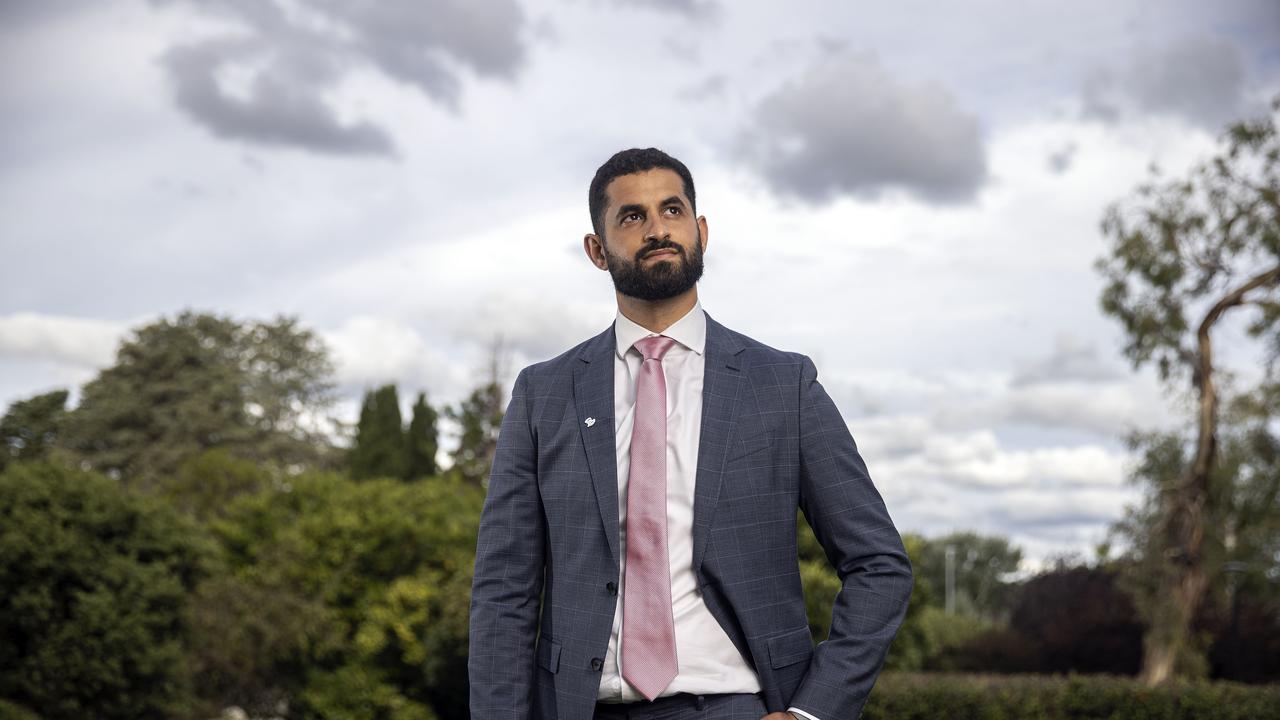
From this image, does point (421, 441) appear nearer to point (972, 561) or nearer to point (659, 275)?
point (972, 561)

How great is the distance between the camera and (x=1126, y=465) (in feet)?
72.8

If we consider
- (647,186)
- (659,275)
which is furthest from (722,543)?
(647,186)

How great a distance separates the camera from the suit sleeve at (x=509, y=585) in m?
2.65

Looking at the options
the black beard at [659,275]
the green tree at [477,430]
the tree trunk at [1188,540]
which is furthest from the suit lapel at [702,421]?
the green tree at [477,430]

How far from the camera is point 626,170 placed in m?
2.86

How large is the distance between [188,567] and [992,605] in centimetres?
3808

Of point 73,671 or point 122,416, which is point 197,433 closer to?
point 122,416

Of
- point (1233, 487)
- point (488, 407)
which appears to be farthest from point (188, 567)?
point (488, 407)

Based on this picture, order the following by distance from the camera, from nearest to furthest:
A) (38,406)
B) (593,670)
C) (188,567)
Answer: (593,670) < (188,567) < (38,406)

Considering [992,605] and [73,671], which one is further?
[992,605]

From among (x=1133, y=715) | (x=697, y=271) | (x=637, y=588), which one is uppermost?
(x=697, y=271)

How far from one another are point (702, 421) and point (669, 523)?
23 cm

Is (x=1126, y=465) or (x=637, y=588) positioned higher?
(x=1126, y=465)

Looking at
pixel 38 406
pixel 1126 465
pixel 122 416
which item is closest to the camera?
pixel 1126 465
